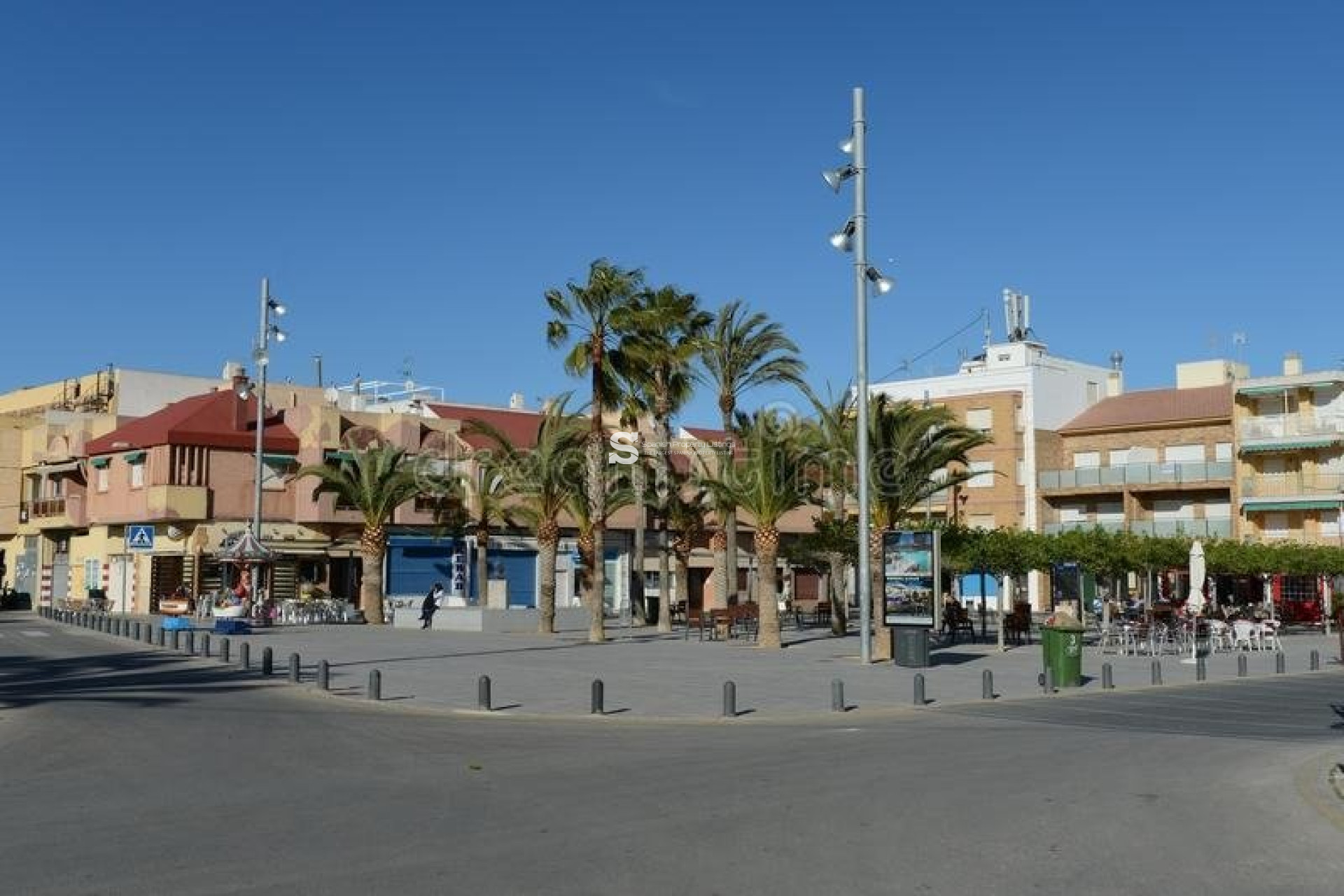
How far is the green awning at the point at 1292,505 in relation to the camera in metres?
57.7

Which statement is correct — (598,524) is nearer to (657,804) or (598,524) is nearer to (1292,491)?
(657,804)

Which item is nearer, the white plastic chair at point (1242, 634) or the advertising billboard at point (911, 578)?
the advertising billboard at point (911, 578)

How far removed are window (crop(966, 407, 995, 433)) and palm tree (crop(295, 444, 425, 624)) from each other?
35227 millimetres

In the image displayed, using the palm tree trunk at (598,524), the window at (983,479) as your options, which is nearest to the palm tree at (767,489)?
the palm tree trunk at (598,524)

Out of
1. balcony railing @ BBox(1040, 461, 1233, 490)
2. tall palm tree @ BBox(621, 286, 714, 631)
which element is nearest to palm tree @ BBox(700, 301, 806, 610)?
tall palm tree @ BBox(621, 286, 714, 631)

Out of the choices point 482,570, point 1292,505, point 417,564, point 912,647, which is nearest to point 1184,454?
point 1292,505

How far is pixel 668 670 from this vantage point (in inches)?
1000

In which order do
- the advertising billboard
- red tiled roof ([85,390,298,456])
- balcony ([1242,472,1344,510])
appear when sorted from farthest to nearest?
balcony ([1242,472,1344,510]), red tiled roof ([85,390,298,456]), the advertising billboard

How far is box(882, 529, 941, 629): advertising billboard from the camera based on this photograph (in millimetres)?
25781

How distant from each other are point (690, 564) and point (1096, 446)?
22.4 metres

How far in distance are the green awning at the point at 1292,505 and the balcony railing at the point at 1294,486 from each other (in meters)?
0.28

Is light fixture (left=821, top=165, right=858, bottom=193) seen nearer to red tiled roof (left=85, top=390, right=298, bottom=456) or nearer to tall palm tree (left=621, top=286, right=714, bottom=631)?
tall palm tree (left=621, top=286, right=714, bottom=631)

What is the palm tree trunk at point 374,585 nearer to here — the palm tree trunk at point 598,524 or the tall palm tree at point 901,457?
the palm tree trunk at point 598,524

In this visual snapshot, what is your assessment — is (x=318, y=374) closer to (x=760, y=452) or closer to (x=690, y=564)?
(x=690, y=564)
